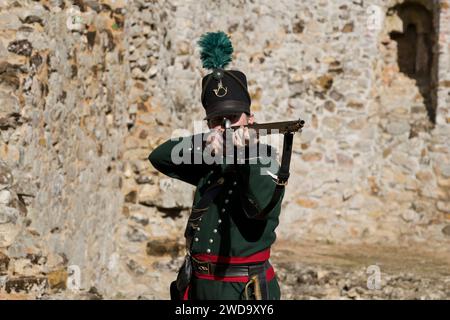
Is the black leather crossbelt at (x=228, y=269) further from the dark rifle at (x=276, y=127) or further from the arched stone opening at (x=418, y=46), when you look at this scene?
the arched stone opening at (x=418, y=46)

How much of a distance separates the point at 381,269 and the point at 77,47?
3.82 metres

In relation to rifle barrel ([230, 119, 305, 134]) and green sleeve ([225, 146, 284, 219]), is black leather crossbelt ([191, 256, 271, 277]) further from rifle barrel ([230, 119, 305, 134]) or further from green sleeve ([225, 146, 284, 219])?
rifle barrel ([230, 119, 305, 134])

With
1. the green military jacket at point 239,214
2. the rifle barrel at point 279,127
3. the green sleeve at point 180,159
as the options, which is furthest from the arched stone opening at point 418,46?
the rifle barrel at point 279,127

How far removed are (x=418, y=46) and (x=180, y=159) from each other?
21.0 ft

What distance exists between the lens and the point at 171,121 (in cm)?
771

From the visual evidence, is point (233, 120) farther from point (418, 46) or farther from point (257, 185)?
point (418, 46)

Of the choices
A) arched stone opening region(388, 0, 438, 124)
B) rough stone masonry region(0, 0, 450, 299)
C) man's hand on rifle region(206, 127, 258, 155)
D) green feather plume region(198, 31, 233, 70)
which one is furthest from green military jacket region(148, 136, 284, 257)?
arched stone opening region(388, 0, 438, 124)

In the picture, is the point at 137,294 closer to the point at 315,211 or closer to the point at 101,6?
the point at 101,6

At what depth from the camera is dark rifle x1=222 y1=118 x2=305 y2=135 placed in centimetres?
341

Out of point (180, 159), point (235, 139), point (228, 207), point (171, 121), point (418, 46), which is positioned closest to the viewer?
point (235, 139)

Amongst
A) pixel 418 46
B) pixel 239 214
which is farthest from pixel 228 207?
pixel 418 46

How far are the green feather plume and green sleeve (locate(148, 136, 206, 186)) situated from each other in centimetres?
38

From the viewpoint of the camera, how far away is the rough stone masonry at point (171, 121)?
17.1 ft

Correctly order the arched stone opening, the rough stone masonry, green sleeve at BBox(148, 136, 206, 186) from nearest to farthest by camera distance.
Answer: green sleeve at BBox(148, 136, 206, 186) → the rough stone masonry → the arched stone opening
